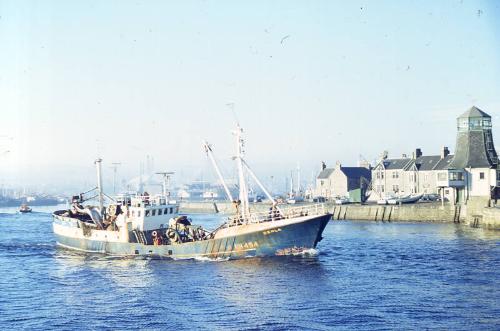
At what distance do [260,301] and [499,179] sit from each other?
60.9 m

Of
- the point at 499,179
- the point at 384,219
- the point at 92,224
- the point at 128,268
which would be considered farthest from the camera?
the point at 384,219

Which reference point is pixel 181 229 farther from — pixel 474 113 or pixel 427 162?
pixel 427 162

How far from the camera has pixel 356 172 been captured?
14462 cm

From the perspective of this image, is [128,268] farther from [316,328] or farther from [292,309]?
[316,328]

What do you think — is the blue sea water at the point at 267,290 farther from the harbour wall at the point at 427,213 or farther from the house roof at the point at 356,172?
the house roof at the point at 356,172

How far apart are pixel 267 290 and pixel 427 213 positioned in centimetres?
6141

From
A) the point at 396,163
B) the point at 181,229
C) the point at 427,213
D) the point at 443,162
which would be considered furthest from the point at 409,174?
the point at 181,229

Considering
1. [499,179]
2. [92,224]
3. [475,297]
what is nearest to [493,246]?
[475,297]

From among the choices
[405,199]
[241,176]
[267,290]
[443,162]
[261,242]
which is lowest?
[267,290]

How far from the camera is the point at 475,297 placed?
37219 millimetres

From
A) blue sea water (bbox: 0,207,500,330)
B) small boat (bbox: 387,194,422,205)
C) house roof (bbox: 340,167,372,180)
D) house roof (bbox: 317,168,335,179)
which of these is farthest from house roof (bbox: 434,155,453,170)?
blue sea water (bbox: 0,207,500,330)

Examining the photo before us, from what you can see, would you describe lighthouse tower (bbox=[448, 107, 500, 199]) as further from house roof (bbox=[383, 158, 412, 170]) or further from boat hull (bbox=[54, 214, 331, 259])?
boat hull (bbox=[54, 214, 331, 259])

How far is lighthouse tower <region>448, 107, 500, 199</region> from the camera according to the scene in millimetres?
89188

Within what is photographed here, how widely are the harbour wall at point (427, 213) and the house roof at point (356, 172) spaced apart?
77.2ft
